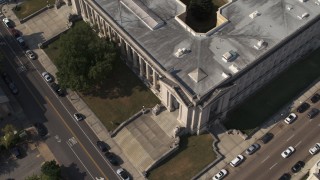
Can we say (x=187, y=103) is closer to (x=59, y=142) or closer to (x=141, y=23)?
(x=141, y=23)

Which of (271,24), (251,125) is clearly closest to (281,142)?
(251,125)

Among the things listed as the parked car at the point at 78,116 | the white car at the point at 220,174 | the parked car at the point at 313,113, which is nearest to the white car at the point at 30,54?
the parked car at the point at 78,116

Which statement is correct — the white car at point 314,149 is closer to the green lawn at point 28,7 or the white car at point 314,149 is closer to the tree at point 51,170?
the tree at point 51,170

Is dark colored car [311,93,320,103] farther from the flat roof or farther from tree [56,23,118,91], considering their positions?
tree [56,23,118,91]

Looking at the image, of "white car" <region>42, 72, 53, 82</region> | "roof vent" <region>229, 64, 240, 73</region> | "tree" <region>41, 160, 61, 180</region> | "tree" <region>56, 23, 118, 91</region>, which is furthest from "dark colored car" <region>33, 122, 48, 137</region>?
"roof vent" <region>229, 64, 240, 73</region>

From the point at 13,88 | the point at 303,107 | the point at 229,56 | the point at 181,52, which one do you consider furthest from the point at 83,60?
the point at 303,107
